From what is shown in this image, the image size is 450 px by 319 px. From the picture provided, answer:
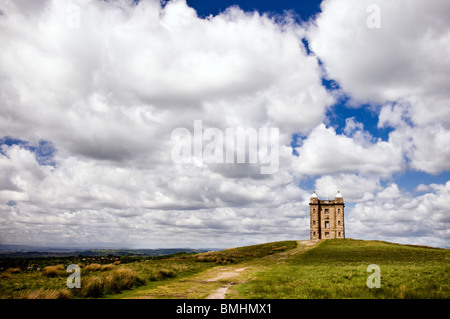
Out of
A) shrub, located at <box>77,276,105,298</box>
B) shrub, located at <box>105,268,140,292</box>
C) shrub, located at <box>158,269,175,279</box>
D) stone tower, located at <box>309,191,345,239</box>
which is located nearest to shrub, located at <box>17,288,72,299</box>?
shrub, located at <box>77,276,105,298</box>

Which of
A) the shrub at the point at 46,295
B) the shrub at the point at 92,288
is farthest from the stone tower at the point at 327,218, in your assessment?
the shrub at the point at 46,295

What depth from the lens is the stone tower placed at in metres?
77.6

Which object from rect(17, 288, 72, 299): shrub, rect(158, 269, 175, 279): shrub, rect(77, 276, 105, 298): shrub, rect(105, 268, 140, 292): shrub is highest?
rect(17, 288, 72, 299): shrub

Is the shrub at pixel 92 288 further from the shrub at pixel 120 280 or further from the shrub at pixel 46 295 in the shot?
the shrub at pixel 46 295

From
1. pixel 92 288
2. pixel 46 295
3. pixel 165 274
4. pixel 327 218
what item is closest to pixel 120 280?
pixel 92 288

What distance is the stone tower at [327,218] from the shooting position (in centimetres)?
7756

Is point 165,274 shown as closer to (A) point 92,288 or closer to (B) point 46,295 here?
(A) point 92,288

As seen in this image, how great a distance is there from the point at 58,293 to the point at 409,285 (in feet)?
59.0

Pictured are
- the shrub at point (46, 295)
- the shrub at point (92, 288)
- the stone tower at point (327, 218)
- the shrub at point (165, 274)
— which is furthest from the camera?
the stone tower at point (327, 218)

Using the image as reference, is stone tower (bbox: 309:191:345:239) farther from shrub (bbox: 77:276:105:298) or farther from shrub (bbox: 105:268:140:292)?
shrub (bbox: 77:276:105:298)

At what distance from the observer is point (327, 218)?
79.3m
